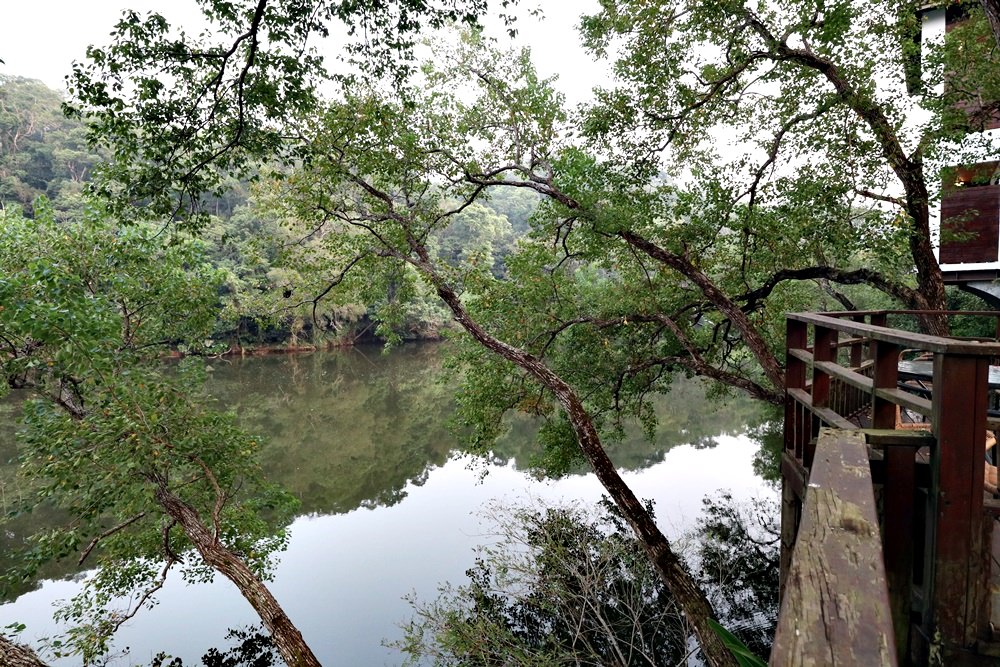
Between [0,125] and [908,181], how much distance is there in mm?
43470

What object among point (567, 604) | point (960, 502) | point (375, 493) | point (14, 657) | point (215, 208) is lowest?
point (375, 493)

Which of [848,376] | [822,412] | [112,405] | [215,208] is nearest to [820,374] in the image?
[822,412]

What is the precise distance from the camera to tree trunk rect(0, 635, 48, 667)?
11.8 ft

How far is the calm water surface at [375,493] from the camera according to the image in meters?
8.33

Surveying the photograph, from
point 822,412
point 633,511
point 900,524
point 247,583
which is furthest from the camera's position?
point 633,511

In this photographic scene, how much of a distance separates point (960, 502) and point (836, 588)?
1.23 m

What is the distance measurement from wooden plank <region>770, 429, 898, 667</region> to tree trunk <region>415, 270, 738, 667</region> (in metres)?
4.55

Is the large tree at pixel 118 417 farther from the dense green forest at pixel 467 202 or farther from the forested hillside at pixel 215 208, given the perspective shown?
the forested hillside at pixel 215 208

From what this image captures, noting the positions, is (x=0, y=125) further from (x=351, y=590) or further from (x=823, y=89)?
(x=823, y=89)

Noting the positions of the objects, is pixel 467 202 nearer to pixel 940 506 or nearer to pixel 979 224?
pixel 940 506

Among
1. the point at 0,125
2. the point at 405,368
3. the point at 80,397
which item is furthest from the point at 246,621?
the point at 0,125

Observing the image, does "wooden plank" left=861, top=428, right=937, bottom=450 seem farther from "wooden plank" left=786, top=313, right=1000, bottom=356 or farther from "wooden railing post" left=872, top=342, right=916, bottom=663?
"wooden plank" left=786, top=313, right=1000, bottom=356

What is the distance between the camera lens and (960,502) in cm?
163

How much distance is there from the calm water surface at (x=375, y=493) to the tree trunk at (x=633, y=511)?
256 centimetres
